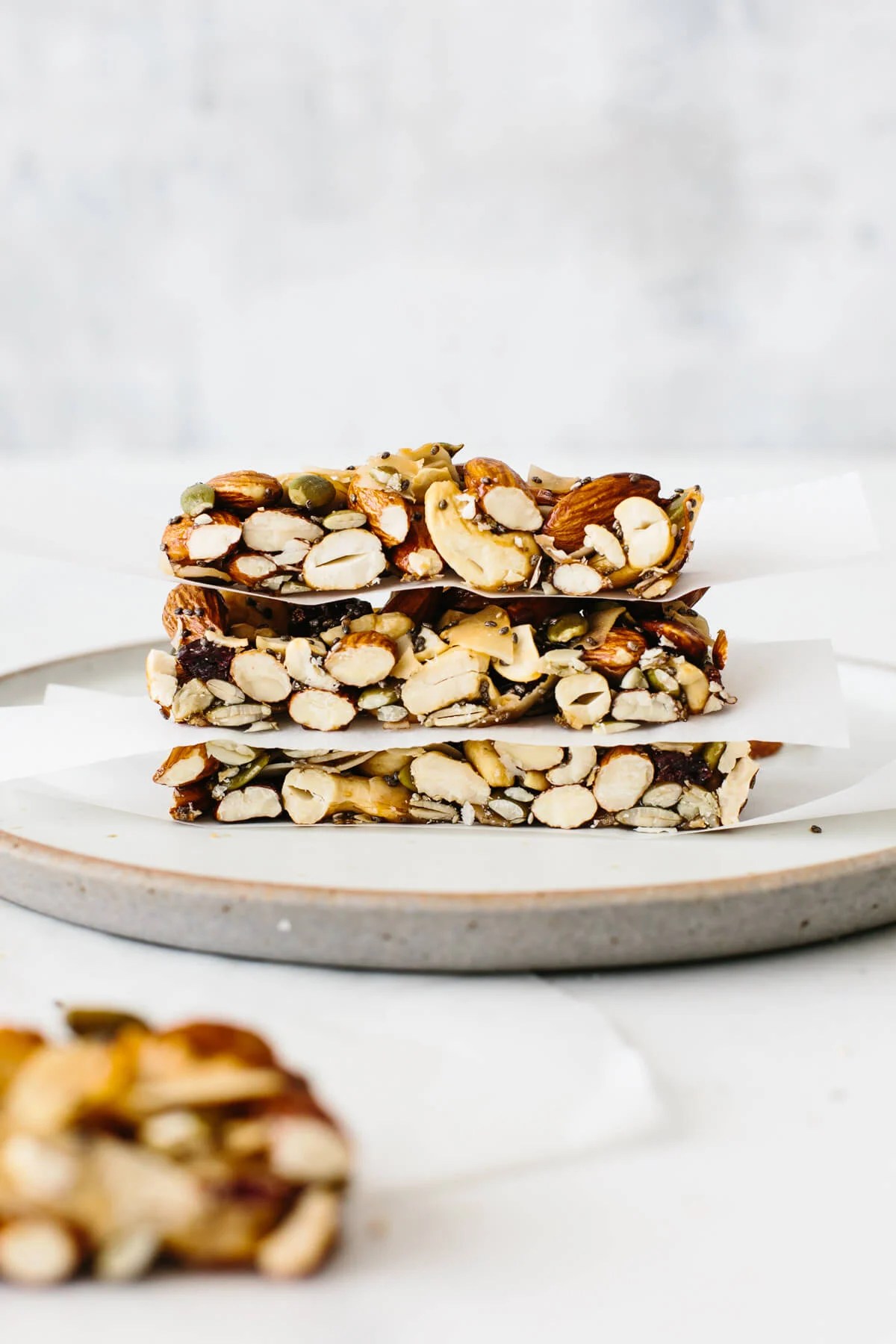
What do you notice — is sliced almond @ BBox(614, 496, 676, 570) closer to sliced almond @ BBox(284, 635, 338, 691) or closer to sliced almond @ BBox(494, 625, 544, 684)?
sliced almond @ BBox(494, 625, 544, 684)

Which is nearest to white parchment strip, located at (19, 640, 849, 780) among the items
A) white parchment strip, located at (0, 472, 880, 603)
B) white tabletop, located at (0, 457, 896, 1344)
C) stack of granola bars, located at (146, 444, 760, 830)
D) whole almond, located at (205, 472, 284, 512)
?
stack of granola bars, located at (146, 444, 760, 830)

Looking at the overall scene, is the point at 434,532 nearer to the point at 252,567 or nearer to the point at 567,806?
the point at 252,567

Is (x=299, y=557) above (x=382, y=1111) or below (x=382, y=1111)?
above

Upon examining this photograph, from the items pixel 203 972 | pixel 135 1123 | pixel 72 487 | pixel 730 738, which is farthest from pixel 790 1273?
pixel 72 487

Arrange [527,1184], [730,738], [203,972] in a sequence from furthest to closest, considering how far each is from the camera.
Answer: [730,738], [203,972], [527,1184]

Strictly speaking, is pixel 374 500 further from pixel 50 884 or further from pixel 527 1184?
pixel 527 1184

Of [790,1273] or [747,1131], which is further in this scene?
[747,1131]

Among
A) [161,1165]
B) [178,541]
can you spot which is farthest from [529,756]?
[161,1165]

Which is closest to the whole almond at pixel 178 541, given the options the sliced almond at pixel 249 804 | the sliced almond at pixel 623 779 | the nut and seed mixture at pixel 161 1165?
the sliced almond at pixel 249 804
